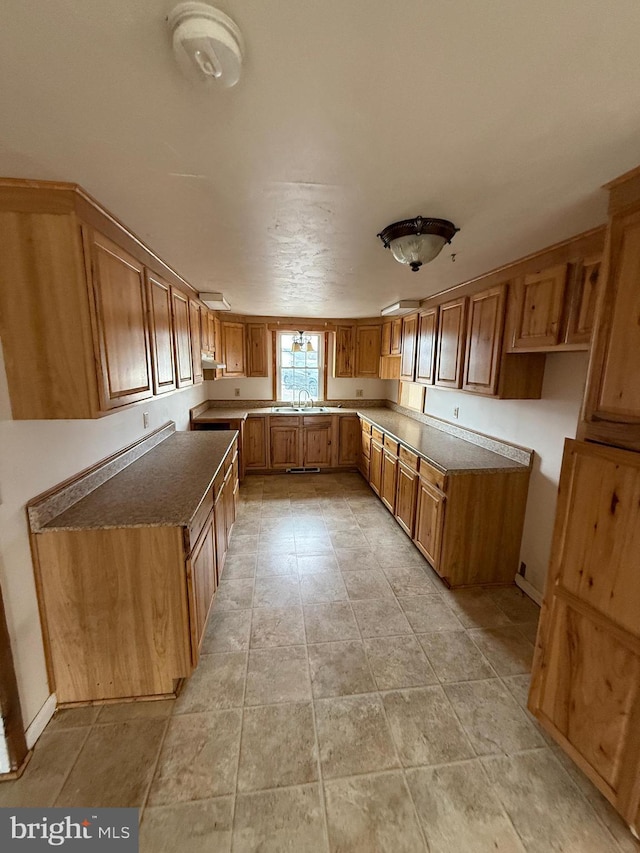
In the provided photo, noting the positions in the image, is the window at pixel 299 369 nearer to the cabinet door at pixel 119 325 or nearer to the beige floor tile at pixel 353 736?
the cabinet door at pixel 119 325

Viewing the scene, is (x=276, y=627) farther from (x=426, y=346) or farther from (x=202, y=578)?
(x=426, y=346)

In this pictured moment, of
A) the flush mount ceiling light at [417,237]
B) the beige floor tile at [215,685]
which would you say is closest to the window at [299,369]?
the flush mount ceiling light at [417,237]

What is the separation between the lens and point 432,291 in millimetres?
3094

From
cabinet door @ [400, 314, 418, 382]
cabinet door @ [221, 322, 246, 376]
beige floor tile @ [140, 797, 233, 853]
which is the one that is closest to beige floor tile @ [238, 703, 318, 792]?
beige floor tile @ [140, 797, 233, 853]

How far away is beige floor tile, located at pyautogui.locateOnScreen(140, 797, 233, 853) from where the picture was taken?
119 centimetres

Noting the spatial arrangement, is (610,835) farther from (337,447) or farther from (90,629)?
(337,447)

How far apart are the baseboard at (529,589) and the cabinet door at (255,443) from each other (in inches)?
131

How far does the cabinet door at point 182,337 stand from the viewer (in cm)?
257

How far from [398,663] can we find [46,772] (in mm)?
1649

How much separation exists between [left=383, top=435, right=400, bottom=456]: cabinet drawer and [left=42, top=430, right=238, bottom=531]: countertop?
1.70 meters

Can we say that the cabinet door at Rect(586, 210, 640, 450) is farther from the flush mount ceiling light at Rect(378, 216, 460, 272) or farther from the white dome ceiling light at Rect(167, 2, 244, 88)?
the white dome ceiling light at Rect(167, 2, 244, 88)

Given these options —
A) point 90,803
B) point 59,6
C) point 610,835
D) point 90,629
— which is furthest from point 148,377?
point 610,835

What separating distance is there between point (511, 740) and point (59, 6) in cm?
274

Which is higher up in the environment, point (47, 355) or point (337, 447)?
point (47, 355)
